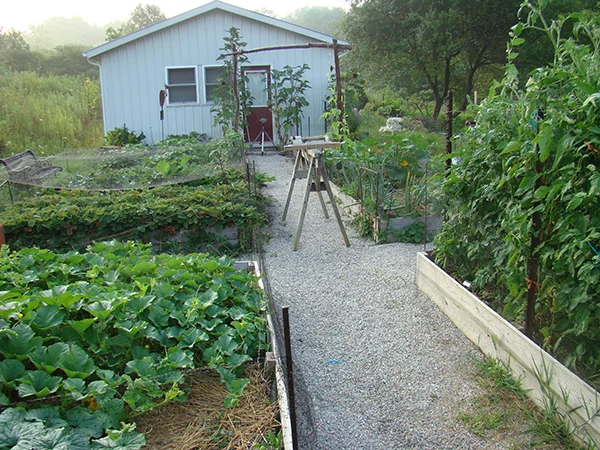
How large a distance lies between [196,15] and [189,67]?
1.26 metres

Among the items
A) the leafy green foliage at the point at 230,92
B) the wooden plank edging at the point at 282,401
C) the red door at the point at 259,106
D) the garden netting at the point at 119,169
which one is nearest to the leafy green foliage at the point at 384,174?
the garden netting at the point at 119,169

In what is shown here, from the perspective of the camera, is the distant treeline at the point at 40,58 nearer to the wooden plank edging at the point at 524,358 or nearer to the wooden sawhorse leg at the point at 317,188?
the wooden sawhorse leg at the point at 317,188

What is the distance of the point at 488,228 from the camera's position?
143 inches

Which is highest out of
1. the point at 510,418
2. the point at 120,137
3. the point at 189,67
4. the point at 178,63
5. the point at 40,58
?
the point at 40,58

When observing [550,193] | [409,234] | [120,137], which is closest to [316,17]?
[120,137]

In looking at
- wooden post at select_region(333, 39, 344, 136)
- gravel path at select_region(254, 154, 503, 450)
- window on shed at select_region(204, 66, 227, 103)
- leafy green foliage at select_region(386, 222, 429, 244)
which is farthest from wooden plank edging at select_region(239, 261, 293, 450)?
window on shed at select_region(204, 66, 227, 103)

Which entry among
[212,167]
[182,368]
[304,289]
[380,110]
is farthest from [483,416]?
[380,110]

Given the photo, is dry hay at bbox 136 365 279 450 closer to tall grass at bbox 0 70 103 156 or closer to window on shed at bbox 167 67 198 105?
window on shed at bbox 167 67 198 105

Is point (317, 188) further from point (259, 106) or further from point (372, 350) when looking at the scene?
point (259, 106)

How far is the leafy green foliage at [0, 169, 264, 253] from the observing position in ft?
17.5

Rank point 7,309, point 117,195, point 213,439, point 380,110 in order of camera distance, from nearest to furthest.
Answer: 1. point 213,439
2. point 7,309
3. point 117,195
4. point 380,110

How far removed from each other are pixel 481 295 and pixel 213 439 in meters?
2.38

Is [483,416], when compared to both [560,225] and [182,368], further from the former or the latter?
[182,368]

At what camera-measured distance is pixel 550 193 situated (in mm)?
2613
